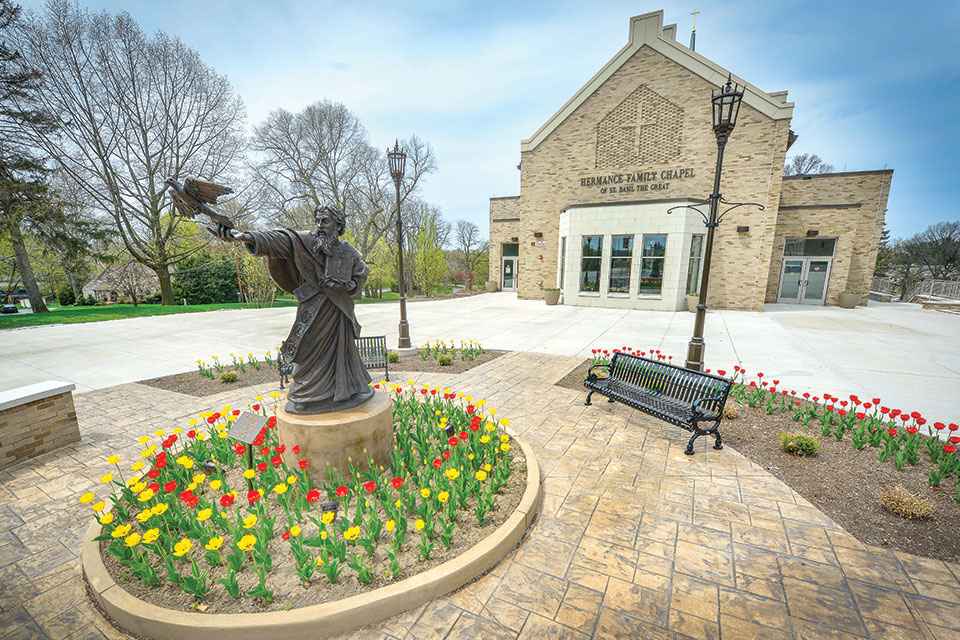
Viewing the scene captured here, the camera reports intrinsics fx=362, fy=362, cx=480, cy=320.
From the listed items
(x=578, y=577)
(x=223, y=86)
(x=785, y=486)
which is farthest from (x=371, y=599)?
(x=223, y=86)

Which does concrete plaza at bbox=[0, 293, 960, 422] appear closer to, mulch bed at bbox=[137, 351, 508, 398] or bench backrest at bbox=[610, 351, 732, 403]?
mulch bed at bbox=[137, 351, 508, 398]

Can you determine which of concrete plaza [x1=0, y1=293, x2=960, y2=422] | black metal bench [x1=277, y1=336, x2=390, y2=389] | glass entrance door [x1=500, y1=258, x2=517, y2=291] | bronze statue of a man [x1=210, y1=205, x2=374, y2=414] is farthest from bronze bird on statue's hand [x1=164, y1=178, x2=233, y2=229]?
glass entrance door [x1=500, y1=258, x2=517, y2=291]

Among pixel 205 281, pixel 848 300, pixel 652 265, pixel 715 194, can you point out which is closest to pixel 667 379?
pixel 715 194

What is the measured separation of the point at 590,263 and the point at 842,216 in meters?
12.4

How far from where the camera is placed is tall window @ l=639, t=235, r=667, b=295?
1727 cm

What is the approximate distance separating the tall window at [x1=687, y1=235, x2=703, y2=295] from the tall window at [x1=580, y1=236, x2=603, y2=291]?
418 centimetres

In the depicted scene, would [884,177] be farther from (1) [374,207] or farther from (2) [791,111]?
(1) [374,207]

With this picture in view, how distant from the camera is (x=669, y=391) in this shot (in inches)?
212

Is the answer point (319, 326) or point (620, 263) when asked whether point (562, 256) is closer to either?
point (620, 263)

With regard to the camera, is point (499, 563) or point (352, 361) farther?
point (352, 361)

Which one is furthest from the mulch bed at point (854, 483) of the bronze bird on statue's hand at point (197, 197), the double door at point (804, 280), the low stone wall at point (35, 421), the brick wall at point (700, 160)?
the double door at point (804, 280)

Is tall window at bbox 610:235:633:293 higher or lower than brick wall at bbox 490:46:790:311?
lower

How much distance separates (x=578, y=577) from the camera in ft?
8.81

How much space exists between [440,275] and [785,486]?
2986 centimetres
